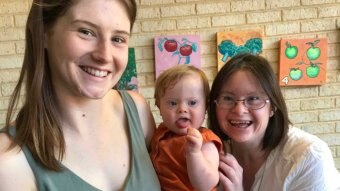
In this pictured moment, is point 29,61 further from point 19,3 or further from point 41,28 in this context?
point 19,3

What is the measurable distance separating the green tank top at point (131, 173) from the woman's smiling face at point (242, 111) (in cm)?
42

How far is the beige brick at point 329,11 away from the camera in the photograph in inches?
98.0

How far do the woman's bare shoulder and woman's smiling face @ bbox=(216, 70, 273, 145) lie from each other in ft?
2.60

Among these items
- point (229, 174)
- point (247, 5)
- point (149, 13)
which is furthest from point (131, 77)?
point (229, 174)

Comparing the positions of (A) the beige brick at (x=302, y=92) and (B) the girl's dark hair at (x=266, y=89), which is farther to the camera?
(A) the beige brick at (x=302, y=92)

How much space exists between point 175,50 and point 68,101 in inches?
62.5

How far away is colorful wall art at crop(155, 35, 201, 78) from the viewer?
8.03ft

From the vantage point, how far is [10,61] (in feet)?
8.06

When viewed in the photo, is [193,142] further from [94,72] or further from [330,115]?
[330,115]

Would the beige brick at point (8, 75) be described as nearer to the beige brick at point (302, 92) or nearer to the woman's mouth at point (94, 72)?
the woman's mouth at point (94, 72)

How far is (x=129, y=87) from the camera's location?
8.16 feet

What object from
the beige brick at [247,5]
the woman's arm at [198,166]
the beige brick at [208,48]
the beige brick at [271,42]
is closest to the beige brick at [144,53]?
the beige brick at [208,48]

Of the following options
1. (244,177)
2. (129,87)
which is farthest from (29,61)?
(129,87)

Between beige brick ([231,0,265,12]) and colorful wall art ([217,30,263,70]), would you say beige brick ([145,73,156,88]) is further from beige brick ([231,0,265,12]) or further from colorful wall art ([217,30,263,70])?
beige brick ([231,0,265,12])
